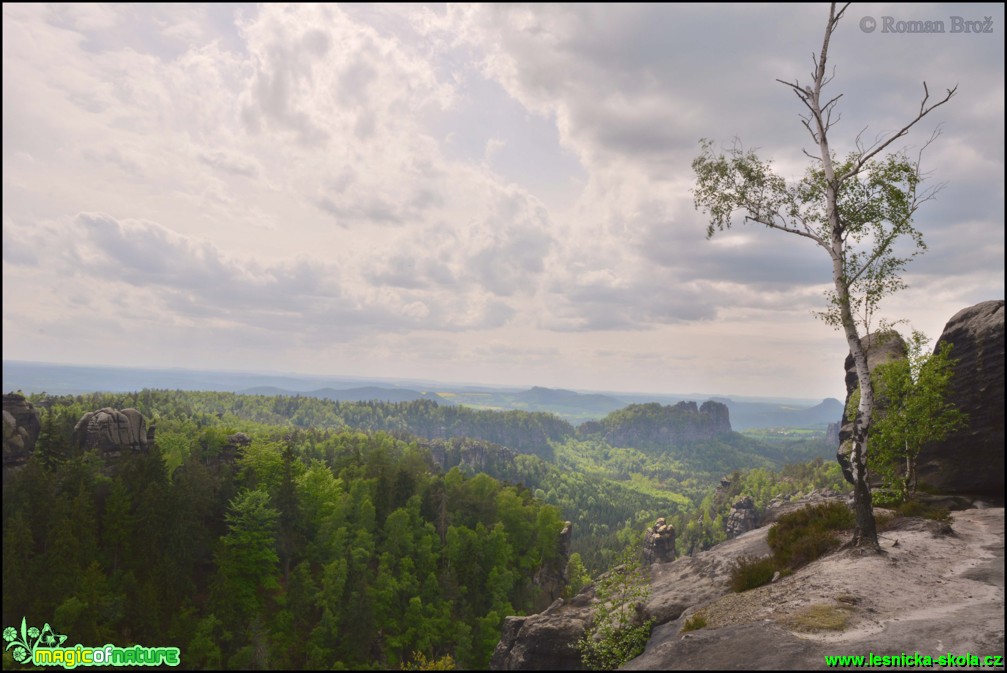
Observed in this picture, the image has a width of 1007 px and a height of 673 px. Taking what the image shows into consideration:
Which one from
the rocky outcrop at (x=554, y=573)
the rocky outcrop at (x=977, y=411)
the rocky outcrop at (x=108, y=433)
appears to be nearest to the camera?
the rocky outcrop at (x=977, y=411)

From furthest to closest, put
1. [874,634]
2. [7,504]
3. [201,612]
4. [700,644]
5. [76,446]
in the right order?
[76,446]
[201,612]
[7,504]
[700,644]
[874,634]

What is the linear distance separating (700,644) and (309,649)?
5661cm

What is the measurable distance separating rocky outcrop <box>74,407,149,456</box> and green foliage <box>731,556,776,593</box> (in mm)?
81681

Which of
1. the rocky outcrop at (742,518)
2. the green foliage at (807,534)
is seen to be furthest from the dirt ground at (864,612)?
the rocky outcrop at (742,518)

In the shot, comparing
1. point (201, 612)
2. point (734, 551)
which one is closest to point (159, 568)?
point (201, 612)

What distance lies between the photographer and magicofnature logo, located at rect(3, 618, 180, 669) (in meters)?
42.0

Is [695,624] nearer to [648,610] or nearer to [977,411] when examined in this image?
[648,610]

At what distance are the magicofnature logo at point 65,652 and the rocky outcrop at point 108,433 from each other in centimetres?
2824

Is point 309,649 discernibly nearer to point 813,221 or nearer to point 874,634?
point 874,634

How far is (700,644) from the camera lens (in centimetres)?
1528

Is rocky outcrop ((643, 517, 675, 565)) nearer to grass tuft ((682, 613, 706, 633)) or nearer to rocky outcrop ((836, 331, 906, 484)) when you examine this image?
rocky outcrop ((836, 331, 906, 484))

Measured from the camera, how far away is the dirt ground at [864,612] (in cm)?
1277

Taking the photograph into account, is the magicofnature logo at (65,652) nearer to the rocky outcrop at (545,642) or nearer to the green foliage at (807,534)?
the rocky outcrop at (545,642)

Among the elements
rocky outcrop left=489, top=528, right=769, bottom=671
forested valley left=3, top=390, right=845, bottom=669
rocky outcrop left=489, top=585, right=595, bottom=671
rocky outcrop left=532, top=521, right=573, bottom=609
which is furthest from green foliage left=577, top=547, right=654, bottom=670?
rocky outcrop left=532, top=521, right=573, bottom=609
